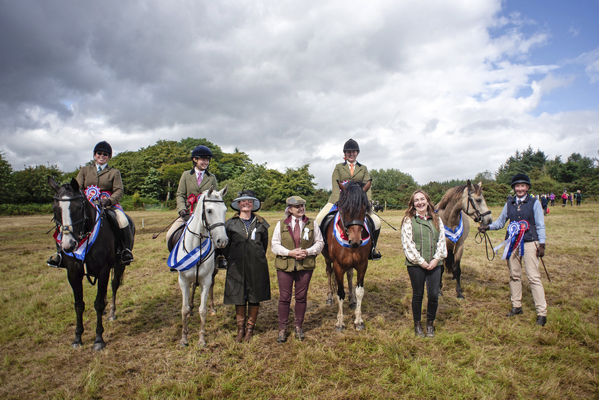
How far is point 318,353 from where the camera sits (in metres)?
3.99

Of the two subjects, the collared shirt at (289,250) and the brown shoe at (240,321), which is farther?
the brown shoe at (240,321)

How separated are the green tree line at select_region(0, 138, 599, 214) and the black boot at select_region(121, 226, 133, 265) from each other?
36567 millimetres

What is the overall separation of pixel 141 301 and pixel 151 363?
9.59ft

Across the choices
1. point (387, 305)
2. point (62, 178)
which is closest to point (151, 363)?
point (387, 305)

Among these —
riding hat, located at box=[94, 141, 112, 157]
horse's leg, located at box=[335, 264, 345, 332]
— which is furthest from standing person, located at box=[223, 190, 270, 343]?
riding hat, located at box=[94, 141, 112, 157]

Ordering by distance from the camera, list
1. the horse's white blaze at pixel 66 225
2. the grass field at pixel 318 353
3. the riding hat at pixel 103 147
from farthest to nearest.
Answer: the riding hat at pixel 103 147 → the horse's white blaze at pixel 66 225 → the grass field at pixel 318 353

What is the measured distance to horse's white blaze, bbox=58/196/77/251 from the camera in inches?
Answer: 147

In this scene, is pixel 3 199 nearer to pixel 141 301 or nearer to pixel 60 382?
pixel 141 301

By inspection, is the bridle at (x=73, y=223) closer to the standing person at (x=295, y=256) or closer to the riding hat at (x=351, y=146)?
the standing person at (x=295, y=256)

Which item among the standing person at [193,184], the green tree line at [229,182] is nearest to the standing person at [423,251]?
the standing person at [193,184]

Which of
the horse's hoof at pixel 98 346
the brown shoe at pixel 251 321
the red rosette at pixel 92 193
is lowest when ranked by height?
the horse's hoof at pixel 98 346

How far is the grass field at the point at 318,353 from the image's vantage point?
3297 mm

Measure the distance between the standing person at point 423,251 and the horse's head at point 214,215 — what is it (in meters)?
2.66

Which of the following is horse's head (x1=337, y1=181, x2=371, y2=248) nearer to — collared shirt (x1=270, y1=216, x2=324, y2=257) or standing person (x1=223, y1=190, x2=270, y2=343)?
collared shirt (x1=270, y1=216, x2=324, y2=257)
